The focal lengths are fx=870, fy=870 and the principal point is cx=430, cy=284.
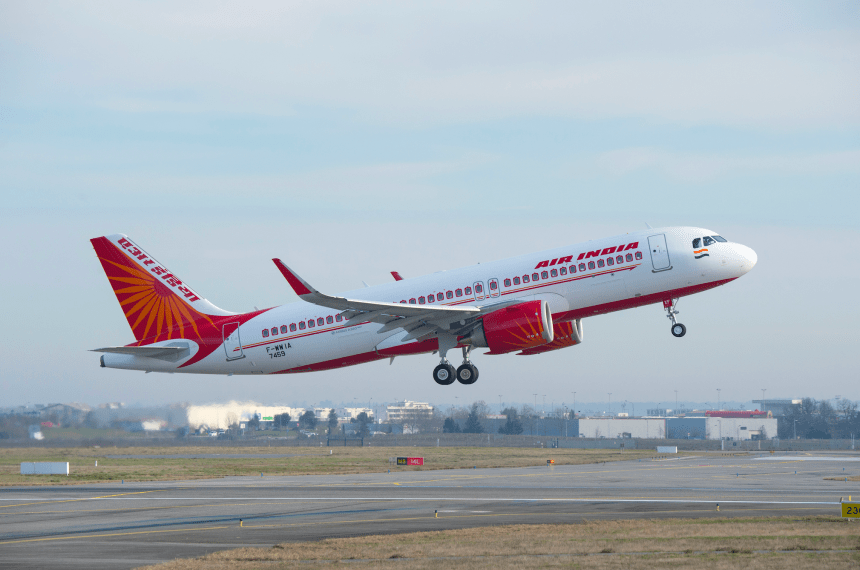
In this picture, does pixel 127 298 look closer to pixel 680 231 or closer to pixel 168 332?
pixel 168 332

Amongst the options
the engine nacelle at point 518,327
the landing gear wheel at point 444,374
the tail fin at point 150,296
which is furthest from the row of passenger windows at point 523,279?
the tail fin at point 150,296

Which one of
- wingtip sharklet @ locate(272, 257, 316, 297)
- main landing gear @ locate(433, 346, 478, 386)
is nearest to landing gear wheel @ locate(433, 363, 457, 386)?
main landing gear @ locate(433, 346, 478, 386)

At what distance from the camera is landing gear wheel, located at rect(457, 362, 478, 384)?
1890 inches

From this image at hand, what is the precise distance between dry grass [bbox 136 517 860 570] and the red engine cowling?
15.0m

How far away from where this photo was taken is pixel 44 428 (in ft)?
328

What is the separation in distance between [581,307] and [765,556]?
18403 mm

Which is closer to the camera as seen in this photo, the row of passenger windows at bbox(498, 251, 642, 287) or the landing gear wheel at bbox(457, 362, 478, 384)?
the row of passenger windows at bbox(498, 251, 642, 287)

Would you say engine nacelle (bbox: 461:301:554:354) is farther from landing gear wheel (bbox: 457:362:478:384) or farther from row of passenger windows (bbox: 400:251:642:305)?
landing gear wheel (bbox: 457:362:478:384)

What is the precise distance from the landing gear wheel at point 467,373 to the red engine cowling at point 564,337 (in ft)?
10.9

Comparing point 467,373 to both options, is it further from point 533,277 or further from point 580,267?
point 580,267

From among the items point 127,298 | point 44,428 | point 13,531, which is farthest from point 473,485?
point 44,428

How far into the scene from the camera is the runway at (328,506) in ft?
107

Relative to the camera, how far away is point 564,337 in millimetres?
50094

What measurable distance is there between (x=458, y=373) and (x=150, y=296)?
21047 mm
